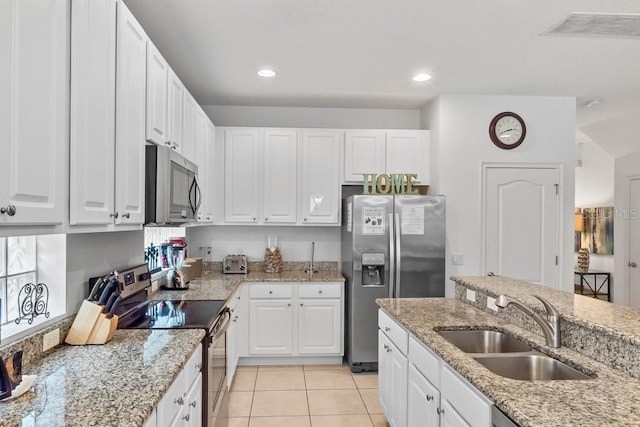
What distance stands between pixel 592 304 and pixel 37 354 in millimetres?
2542

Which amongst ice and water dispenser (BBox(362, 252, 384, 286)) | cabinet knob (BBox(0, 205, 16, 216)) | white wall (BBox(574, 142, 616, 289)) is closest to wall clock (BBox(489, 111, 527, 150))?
ice and water dispenser (BBox(362, 252, 384, 286))

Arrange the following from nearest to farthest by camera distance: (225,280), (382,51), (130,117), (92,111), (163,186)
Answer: (92,111), (130,117), (163,186), (382,51), (225,280)

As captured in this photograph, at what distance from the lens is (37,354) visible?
166cm

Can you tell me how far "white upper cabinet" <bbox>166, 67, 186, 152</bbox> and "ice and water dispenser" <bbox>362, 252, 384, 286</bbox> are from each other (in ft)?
6.27

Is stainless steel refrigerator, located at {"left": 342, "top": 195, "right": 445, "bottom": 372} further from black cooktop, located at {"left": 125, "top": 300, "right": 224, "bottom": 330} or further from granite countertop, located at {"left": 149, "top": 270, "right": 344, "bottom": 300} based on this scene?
black cooktop, located at {"left": 125, "top": 300, "right": 224, "bottom": 330}

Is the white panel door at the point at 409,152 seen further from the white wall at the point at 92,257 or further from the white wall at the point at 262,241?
the white wall at the point at 92,257

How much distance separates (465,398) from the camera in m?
1.57

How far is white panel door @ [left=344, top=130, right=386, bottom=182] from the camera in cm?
433

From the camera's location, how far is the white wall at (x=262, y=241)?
4582mm

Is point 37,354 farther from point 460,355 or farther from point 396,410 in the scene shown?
point 396,410

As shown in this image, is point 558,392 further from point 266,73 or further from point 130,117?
point 266,73

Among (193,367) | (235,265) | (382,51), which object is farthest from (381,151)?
(193,367)

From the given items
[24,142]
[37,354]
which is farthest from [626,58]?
[37,354]

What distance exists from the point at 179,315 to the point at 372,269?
2005 millimetres
